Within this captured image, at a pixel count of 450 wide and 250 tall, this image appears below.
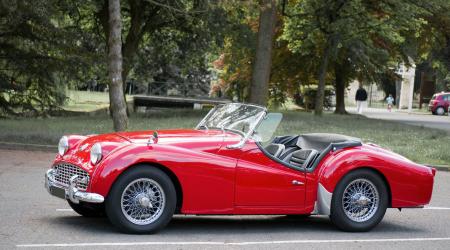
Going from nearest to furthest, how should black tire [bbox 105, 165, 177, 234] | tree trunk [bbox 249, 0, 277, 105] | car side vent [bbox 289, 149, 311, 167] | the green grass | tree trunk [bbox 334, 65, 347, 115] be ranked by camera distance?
black tire [bbox 105, 165, 177, 234] < car side vent [bbox 289, 149, 311, 167] < the green grass < tree trunk [bbox 249, 0, 277, 105] < tree trunk [bbox 334, 65, 347, 115]

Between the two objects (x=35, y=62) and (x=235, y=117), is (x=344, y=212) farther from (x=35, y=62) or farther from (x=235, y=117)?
(x=35, y=62)

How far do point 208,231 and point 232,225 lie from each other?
54 centimetres

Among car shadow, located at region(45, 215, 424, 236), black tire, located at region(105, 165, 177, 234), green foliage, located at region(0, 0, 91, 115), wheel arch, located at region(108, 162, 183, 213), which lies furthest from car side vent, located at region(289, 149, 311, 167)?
green foliage, located at region(0, 0, 91, 115)

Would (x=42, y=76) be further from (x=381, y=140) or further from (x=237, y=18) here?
(x=381, y=140)

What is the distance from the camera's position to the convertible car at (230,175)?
7164 millimetres

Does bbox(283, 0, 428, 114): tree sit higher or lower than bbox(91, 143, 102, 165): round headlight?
higher

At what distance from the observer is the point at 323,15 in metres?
30.4

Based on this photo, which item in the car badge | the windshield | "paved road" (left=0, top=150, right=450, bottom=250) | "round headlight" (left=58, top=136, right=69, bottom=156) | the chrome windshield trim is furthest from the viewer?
the windshield

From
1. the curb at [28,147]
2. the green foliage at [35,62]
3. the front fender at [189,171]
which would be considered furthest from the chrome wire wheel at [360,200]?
the green foliage at [35,62]

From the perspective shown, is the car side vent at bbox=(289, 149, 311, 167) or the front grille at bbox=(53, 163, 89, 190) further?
the car side vent at bbox=(289, 149, 311, 167)

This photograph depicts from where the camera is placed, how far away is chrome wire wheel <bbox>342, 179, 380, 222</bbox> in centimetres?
813

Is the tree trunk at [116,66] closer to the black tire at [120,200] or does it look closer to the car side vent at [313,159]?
the car side vent at [313,159]

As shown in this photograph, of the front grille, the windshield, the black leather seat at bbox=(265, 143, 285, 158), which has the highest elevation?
the windshield

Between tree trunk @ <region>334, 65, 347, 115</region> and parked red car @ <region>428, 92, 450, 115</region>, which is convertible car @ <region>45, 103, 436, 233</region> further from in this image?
parked red car @ <region>428, 92, 450, 115</region>
